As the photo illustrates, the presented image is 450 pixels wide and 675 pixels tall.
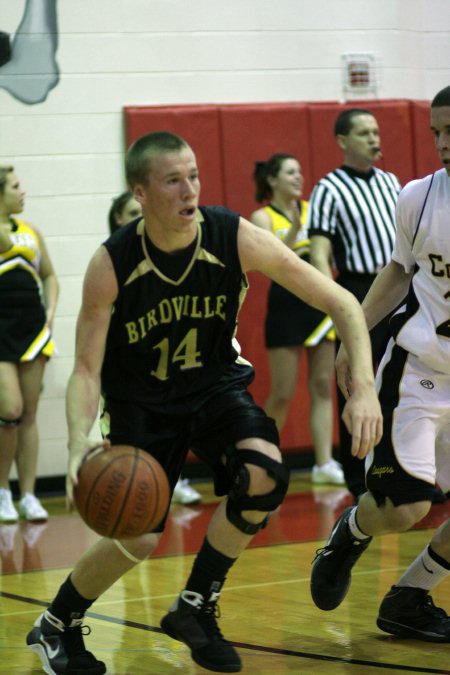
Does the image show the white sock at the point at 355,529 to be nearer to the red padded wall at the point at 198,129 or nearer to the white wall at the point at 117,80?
the white wall at the point at 117,80

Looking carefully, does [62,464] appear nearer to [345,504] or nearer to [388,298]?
[345,504]

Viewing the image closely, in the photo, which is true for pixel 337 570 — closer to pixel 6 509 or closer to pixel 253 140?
pixel 6 509

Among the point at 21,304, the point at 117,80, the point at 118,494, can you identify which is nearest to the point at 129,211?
the point at 21,304

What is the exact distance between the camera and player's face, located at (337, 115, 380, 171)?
651 cm

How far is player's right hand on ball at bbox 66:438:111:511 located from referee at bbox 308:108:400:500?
338 centimetres

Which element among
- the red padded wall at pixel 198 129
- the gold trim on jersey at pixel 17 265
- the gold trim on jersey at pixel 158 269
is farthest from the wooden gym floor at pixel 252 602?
the red padded wall at pixel 198 129

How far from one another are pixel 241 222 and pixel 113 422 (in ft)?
2.33

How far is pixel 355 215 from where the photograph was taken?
21.3 ft

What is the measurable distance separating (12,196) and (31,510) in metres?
1.79

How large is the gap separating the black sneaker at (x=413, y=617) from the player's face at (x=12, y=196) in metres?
3.79

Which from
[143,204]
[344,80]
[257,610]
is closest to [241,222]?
[143,204]

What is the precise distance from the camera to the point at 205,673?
136 inches

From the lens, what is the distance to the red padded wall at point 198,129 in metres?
7.81

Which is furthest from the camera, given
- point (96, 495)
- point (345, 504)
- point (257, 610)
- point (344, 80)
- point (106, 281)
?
point (344, 80)
